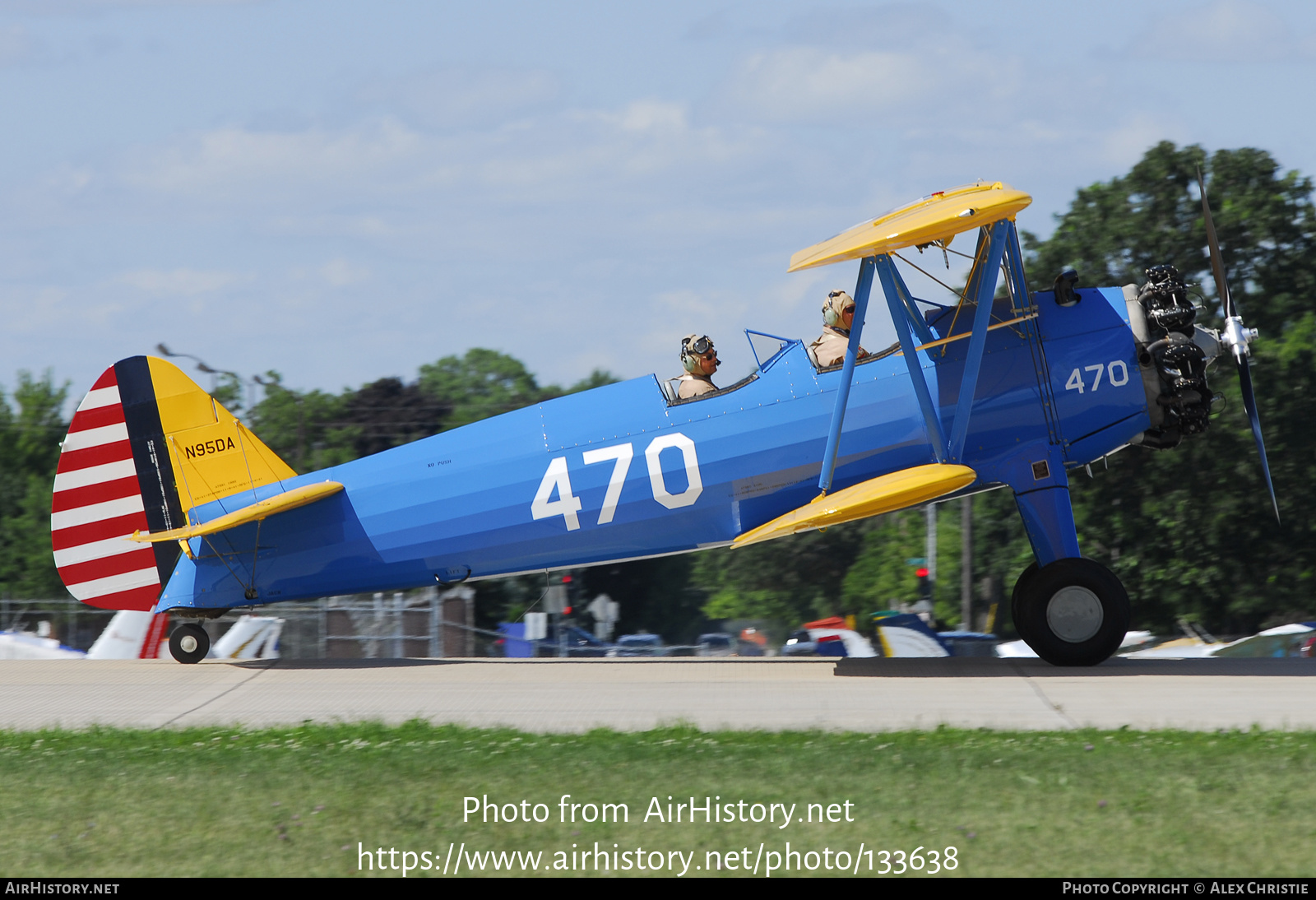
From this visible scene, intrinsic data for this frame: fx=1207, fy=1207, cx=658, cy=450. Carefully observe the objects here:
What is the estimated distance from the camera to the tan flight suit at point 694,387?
1092 centimetres

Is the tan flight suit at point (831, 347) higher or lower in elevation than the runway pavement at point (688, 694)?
higher

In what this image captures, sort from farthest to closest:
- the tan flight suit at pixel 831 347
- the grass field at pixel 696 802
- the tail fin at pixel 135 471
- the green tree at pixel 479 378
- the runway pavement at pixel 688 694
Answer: the green tree at pixel 479 378, the tail fin at pixel 135 471, the tan flight suit at pixel 831 347, the runway pavement at pixel 688 694, the grass field at pixel 696 802

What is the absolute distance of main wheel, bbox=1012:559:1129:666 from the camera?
32.2ft

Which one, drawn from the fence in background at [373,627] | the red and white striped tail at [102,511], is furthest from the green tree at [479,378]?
the red and white striped tail at [102,511]

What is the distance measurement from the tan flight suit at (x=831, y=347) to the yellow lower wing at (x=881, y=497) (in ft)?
4.26

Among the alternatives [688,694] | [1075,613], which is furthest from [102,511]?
[1075,613]

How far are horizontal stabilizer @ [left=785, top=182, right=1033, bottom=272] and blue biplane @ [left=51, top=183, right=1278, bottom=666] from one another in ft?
0.09

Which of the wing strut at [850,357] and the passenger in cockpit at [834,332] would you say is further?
the passenger in cockpit at [834,332]

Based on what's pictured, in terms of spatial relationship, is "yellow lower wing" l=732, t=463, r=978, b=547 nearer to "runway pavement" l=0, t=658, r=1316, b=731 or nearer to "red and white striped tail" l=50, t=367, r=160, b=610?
"runway pavement" l=0, t=658, r=1316, b=731

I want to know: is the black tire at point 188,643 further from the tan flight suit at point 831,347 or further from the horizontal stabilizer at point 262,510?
the tan flight suit at point 831,347

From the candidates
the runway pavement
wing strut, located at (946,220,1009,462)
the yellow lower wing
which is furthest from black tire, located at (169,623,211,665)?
wing strut, located at (946,220,1009,462)

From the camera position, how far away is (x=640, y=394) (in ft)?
36.3

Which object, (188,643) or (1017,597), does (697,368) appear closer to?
(1017,597)
